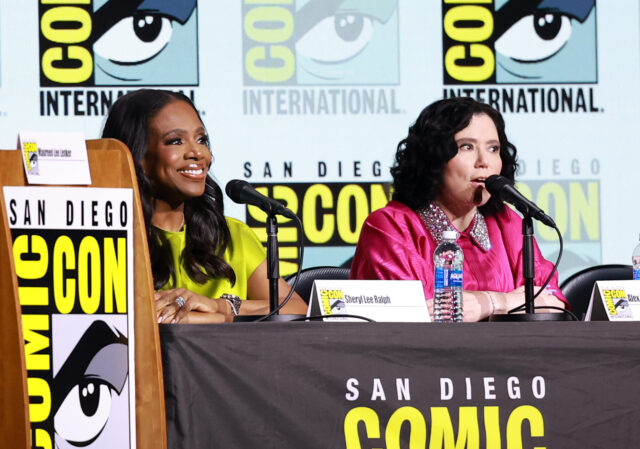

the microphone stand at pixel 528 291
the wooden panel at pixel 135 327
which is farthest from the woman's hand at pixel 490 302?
the wooden panel at pixel 135 327

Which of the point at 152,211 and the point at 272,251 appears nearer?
the point at 272,251

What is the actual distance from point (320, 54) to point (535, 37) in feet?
2.78

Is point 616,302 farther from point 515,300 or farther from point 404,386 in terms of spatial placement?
point 404,386

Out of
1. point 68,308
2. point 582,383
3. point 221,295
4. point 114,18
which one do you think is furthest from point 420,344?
point 114,18

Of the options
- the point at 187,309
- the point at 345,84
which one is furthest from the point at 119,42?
the point at 187,309

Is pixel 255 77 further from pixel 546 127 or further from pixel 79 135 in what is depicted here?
pixel 79 135

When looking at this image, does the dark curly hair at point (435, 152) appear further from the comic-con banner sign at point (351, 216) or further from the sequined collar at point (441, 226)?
the comic-con banner sign at point (351, 216)

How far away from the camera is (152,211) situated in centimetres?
261

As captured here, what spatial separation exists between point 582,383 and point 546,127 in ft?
6.87

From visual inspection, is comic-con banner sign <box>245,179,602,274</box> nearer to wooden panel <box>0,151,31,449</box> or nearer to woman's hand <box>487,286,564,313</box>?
woman's hand <box>487,286,564,313</box>

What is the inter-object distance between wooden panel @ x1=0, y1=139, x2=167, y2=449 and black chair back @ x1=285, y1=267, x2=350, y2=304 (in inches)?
49.9

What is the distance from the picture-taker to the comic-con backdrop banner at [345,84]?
144 inches

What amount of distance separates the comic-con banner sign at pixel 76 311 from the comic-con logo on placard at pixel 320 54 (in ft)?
6.83

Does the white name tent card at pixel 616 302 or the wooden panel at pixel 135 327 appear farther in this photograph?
the white name tent card at pixel 616 302
